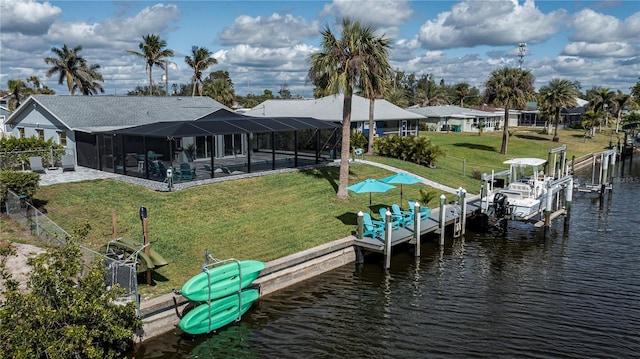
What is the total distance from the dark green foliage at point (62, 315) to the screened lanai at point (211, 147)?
12719mm

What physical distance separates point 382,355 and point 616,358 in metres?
6.06

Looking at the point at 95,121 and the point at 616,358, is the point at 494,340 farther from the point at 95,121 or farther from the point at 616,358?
the point at 95,121

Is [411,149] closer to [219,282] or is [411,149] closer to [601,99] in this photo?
[219,282]

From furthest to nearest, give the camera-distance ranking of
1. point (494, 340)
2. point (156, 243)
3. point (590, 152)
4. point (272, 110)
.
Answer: point (590, 152) < point (272, 110) < point (156, 243) < point (494, 340)

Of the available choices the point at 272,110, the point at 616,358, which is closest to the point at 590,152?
the point at 272,110

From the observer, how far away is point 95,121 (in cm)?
3128

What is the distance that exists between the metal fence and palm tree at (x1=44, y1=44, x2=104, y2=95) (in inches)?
1419

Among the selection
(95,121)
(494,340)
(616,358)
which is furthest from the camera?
(95,121)

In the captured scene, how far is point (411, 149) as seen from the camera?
37.7 metres

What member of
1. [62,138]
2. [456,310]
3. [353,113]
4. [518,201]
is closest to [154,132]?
[62,138]

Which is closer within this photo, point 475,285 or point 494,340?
point 494,340

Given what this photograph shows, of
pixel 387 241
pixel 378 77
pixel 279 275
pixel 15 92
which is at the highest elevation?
pixel 15 92

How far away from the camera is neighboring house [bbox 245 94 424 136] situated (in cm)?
4753

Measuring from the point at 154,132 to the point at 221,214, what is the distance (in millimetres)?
6265
